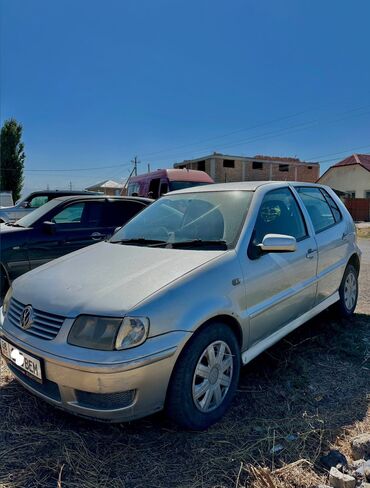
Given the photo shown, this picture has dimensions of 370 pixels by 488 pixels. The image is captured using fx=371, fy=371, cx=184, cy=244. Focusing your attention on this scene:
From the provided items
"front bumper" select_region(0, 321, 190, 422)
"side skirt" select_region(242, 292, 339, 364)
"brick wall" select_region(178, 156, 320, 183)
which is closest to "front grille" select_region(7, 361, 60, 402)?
"front bumper" select_region(0, 321, 190, 422)

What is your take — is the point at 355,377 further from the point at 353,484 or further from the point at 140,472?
the point at 140,472

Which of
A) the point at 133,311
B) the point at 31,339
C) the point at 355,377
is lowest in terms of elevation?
the point at 355,377

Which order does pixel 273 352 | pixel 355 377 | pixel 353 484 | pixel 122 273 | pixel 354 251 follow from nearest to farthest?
pixel 353 484 < pixel 122 273 < pixel 355 377 < pixel 273 352 < pixel 354 251

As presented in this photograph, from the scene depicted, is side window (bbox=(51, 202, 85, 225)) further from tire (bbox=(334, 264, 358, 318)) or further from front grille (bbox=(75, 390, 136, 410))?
front grille (bbox=(75, 390, 136, 410))

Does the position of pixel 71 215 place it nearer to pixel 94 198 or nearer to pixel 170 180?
pixel 94 198

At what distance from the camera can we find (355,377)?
317cm

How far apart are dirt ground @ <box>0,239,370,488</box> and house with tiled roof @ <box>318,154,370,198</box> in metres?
33.7

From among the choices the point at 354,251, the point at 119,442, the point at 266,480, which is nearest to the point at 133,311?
the point at 119,442

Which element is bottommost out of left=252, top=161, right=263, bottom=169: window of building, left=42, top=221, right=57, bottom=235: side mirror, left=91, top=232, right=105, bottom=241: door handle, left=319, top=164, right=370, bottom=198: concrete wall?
left=91, top=232, right=105, bottom=241: door handle

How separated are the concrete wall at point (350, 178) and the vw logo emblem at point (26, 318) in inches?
1384

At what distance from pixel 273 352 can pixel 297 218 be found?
133 cm

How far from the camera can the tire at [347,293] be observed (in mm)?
4367

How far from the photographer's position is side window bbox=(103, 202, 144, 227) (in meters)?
6.33

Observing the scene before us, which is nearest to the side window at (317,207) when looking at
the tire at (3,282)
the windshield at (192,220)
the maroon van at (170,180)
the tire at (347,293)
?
the tire at (347,293)
